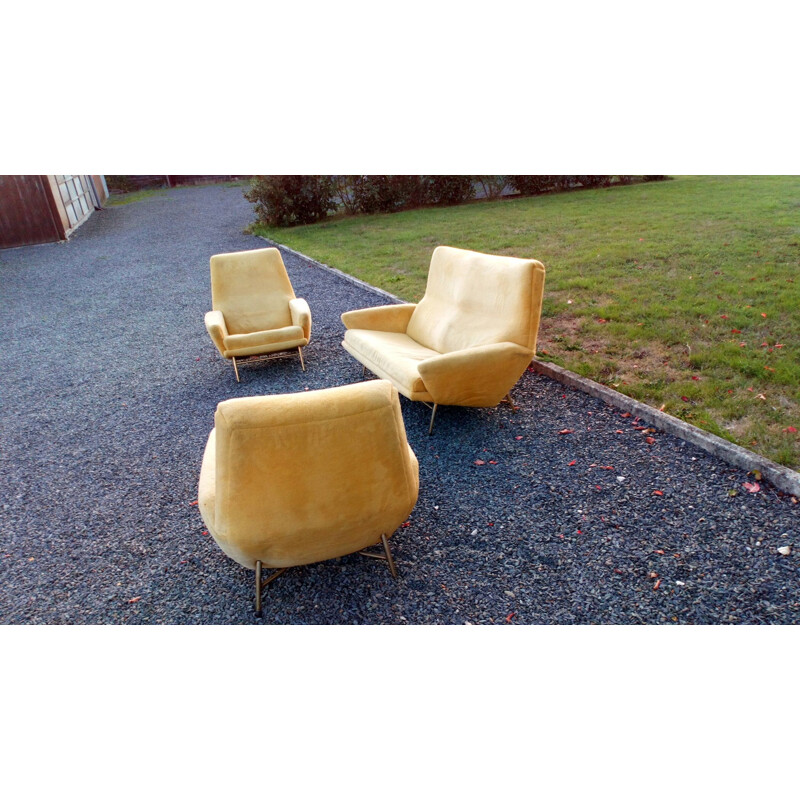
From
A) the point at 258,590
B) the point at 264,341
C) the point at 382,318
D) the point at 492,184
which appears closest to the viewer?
the point at 258,590

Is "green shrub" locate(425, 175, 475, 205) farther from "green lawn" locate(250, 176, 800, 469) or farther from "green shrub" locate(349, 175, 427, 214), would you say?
"green lawn" locate(250, 176, 800, 469)

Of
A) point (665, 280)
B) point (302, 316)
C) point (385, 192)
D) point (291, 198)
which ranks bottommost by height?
point (291, 198)

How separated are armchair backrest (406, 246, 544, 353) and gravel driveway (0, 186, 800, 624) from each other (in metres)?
0.63

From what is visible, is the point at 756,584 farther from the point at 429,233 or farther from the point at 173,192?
the point at 173,192

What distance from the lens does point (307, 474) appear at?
2.41 meters

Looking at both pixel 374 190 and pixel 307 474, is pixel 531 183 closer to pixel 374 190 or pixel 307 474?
pixel 374 190

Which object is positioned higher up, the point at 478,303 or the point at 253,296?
the point at 478,303

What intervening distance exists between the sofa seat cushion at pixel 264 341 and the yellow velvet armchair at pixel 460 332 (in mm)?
669

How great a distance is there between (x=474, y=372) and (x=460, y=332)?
856mm

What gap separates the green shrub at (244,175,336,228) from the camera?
13.7m

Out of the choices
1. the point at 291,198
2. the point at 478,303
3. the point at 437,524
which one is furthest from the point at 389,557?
the point at 291,198

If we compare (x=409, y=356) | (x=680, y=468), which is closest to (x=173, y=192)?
(x=409, y=356)

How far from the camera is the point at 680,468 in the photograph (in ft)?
11.4
